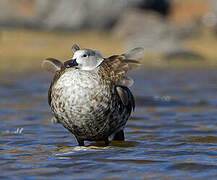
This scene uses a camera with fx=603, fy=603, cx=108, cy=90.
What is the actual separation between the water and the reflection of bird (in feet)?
0.87

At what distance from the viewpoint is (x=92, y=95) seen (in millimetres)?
5996

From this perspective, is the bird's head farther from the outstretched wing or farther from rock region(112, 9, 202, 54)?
rock region(112, 9, 202, 54)

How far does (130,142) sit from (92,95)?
3.98ft

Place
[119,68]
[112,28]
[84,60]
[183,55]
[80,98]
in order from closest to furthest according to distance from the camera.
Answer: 1. [80,98]
2. [84,60]
3. [119,68]
4. [183,55]
5. [112,28]

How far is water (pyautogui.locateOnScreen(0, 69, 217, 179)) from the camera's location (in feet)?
17.4

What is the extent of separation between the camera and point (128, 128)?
8305 mm

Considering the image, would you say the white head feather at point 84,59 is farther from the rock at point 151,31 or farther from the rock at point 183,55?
the rock at point 151,31

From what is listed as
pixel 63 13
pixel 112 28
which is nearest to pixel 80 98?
pixel 112 28

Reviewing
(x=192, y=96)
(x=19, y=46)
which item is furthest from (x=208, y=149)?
(x=19, y=46)

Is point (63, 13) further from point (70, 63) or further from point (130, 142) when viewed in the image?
point (70, 63)

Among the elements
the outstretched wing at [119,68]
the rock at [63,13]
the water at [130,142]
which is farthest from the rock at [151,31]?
the outstretched wing at [119,68]

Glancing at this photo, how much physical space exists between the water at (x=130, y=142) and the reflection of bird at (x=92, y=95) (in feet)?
0.87

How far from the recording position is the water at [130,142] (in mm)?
5293

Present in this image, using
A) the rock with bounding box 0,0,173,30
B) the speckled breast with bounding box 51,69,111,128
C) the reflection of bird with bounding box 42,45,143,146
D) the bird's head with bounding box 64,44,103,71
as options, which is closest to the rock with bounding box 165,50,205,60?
the rock with bounding box 0,0,173,30
